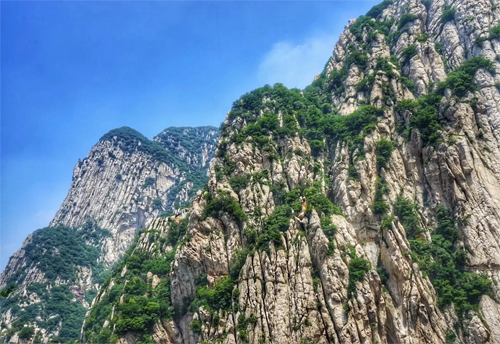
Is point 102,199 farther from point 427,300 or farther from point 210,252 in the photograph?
point 427,300

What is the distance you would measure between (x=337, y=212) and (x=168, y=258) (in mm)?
30464

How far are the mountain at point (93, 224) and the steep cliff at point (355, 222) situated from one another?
38444mm

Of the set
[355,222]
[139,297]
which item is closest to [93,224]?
[139,297]

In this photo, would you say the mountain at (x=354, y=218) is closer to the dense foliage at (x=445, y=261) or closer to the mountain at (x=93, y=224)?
the dense foliage at (x=445, y=261)

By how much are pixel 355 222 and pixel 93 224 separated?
124 metres

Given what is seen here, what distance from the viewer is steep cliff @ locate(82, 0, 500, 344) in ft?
136

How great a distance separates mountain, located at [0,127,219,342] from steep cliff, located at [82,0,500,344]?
126ft

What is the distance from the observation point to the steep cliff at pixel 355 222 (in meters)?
41.6

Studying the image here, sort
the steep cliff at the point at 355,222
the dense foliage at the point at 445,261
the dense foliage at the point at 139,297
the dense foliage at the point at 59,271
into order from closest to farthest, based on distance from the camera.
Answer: the dense foliage at the point at 445,261, the steep cliff at the point at 355,222, the dense foliage at the point at 139,297, the dense foliage at the point at 59,271

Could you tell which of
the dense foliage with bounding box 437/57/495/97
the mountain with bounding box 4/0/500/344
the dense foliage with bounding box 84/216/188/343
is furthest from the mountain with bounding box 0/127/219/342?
the dense foliage with bounding box 437/57/495/97

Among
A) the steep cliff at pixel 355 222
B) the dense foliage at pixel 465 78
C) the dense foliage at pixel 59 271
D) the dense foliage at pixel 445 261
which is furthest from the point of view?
the dense foliage at pixel 59 271

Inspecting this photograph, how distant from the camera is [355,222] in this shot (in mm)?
50875

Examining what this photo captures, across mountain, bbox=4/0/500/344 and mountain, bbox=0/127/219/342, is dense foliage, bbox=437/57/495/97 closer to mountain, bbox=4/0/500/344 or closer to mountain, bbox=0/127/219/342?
mountain, bbox=4/0/500/344

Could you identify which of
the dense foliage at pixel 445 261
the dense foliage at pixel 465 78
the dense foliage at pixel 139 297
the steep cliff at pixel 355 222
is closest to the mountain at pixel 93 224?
the dense foliage at pixel 139 297
